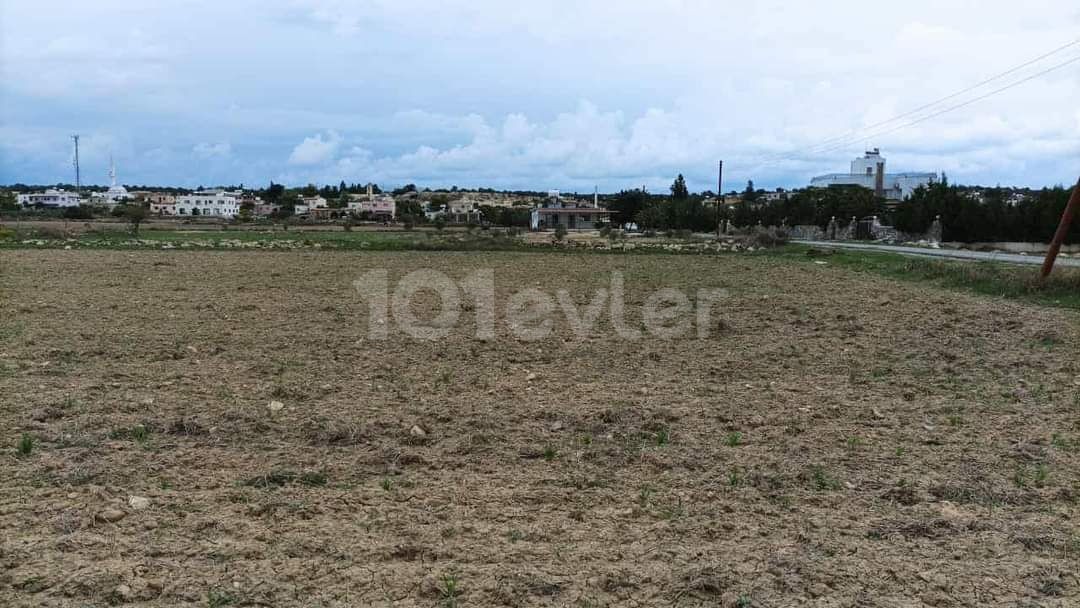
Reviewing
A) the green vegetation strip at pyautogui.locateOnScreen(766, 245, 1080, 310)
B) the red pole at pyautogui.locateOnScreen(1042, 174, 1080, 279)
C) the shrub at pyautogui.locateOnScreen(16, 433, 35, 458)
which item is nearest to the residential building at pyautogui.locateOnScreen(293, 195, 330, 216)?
the green vegetation strip at pyautogui.locateOnScreen(766, 245, 1080, 310)

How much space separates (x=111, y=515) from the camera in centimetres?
425

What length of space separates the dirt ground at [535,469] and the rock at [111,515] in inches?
0.8

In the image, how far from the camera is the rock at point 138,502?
14.4 feet

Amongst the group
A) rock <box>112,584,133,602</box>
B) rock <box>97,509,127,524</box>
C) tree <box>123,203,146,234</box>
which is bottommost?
rock <box>112,584,133,602</box>

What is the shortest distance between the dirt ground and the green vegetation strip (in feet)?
16.4

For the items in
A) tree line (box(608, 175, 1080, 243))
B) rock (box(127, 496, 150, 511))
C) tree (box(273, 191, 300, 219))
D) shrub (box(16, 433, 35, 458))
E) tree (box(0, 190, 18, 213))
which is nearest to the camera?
rock (box(127, 496, 150, 511))

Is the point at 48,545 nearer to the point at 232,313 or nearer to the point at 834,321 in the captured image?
the point at 232,313

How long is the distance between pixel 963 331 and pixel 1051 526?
771 centimetres

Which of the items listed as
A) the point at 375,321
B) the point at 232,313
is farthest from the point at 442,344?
the point at 232,313

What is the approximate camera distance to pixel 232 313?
12750 mm

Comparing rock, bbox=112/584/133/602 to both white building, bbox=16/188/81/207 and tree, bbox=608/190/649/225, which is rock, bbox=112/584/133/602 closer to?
tree, bbox=608/190/649/225

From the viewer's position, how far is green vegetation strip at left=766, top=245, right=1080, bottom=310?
15047mm

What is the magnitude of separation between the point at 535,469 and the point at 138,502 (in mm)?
2378

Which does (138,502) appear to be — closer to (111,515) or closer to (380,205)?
(111,515)
